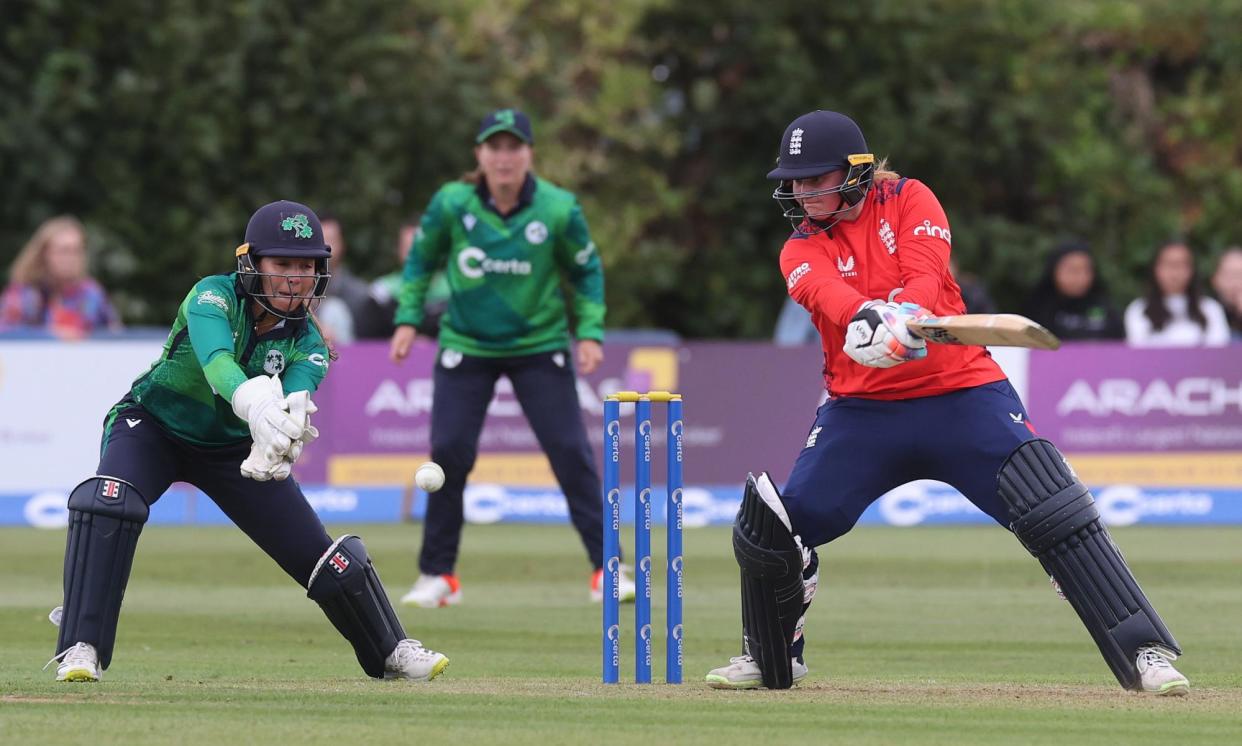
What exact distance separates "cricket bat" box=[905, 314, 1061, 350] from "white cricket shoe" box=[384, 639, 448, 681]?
6.33 feet

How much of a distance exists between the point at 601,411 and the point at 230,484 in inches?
314

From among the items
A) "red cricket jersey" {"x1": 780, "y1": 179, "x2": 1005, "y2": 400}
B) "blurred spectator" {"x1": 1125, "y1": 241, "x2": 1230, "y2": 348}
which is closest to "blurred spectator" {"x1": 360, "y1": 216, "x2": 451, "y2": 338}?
"blurred spectator" {"x1": 1125, "y1": 241, "x2": 1230, "y2": 348}

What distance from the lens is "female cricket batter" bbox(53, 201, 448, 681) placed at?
638 cm

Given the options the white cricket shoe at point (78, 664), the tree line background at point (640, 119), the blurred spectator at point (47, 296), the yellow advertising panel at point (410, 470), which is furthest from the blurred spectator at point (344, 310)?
the white cricket shoe at point (78, 664)

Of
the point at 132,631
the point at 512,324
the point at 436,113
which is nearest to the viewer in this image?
the point at 132,631

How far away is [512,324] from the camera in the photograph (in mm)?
9617

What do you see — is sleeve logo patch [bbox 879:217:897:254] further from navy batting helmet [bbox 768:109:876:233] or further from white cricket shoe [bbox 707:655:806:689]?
white cricket shoe [bbox 707:655:806:689]

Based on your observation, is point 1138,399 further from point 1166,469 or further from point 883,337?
point 883,337

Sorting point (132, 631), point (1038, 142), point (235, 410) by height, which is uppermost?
point (1038, 142)

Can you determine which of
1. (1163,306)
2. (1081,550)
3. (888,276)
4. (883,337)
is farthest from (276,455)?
(1163,306)

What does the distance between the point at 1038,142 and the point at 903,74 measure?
5.88 feet

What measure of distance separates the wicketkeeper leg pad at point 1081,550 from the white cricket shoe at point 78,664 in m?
2.81

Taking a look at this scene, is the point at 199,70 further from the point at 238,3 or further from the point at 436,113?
the point at 436,113

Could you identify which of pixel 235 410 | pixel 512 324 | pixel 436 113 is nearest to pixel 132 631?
pixel 512 324
